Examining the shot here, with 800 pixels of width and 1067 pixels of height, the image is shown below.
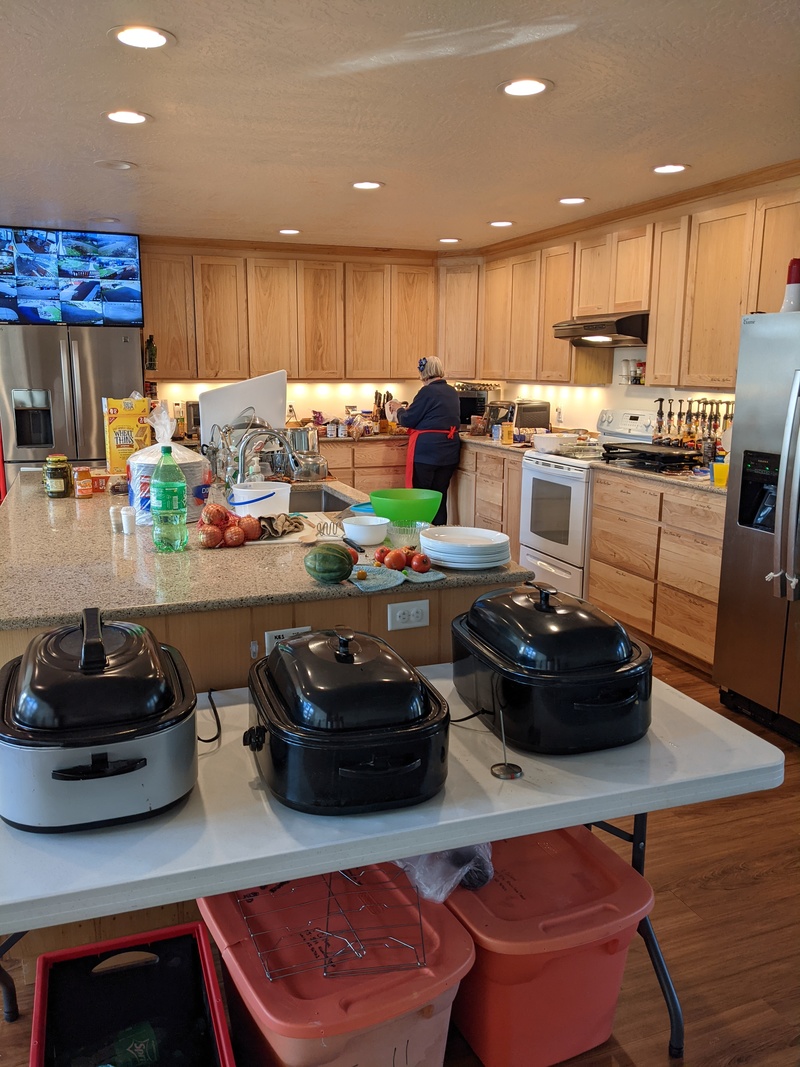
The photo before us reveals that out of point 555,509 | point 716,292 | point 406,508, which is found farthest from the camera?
point 555,509

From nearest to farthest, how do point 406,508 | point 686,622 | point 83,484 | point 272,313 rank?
point 406,508 → point 83,484 → point 686,622 → point 272,313

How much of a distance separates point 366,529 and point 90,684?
1263mm

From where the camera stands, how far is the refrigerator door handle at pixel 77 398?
582cm

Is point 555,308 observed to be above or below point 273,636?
above

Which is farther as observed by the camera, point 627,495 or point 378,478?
point 378,478

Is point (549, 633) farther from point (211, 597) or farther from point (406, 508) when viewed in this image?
point (406, 508)

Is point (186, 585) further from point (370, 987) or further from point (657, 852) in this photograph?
point (657, 852)

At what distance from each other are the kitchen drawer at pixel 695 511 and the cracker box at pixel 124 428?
8.46ft

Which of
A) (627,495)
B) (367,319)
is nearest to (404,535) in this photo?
(627,495)

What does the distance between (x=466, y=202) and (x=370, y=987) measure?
4.32m

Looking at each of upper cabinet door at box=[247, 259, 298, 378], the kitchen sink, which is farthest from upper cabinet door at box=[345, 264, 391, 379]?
the kitchen sink

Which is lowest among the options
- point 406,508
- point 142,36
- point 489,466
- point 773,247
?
point 489,466

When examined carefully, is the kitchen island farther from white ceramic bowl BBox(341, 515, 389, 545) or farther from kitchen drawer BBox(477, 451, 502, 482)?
kitchen drawer BBox(477, 451, 502, 482)

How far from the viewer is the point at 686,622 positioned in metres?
3.96
